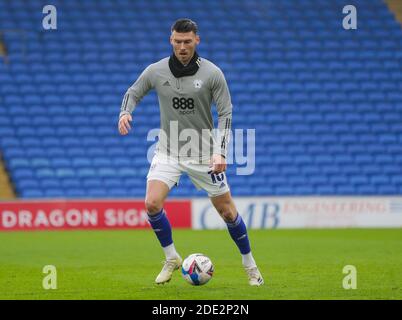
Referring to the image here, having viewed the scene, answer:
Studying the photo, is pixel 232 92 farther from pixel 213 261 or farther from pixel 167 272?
pixel 167 272

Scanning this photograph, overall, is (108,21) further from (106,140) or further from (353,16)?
(353,16)

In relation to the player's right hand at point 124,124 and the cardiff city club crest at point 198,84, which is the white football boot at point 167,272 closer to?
the player's right hand at point 124,124

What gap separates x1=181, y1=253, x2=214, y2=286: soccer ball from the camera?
24.3ft

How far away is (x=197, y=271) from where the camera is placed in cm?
741

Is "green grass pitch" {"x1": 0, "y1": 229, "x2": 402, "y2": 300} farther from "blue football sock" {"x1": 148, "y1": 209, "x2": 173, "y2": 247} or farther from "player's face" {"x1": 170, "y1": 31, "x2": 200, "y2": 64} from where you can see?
"player's face" {"x1": 170, "y1": 31, "x2": 200, "y2": 64}

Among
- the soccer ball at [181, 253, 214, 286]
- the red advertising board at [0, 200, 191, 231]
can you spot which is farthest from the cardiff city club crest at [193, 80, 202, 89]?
the red advertising board at [0, 200, 191, 231]

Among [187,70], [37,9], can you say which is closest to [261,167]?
[37,9]

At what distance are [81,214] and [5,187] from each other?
2954mm

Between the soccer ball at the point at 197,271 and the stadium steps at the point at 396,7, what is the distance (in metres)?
15.5

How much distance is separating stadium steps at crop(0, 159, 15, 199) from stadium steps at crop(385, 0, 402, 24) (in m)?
10.4

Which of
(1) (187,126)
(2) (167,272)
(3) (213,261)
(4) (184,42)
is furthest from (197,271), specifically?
(3) (213,261)

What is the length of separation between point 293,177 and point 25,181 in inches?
229

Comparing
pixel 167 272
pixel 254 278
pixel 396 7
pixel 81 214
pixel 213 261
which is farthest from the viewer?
pixel 396 7
